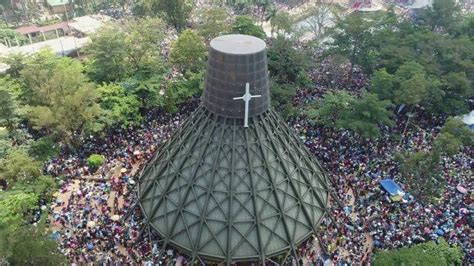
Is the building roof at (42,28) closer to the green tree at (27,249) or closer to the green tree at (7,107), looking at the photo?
the green tree at (7,107)

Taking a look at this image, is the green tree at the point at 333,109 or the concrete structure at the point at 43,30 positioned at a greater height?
the green tree at the point at 333,109

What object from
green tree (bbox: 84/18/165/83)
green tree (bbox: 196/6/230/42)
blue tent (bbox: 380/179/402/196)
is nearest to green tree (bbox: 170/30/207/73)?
green tree (bbox: 84/18/165/83)

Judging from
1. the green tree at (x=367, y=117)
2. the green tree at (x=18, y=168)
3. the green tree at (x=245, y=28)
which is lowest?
the green tree at (x=18, y=168)

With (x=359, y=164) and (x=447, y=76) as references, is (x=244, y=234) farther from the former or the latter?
(x=447, y=76)

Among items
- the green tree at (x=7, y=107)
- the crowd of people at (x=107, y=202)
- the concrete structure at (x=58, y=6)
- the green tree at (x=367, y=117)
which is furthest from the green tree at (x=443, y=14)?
the concrete structure at (x=58, y=6)

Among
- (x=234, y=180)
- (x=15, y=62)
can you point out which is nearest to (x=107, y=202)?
(x=234, y=180)
